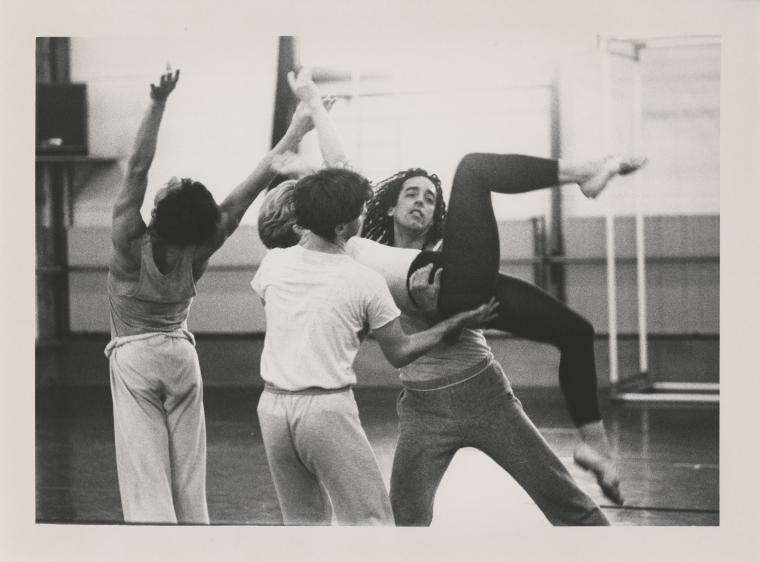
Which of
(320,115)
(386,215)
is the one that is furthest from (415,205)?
(320,115)

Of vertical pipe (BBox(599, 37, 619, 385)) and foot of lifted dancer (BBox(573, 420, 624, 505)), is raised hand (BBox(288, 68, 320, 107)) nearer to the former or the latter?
vertical pipe (BBox(599, 37, 619, 385))

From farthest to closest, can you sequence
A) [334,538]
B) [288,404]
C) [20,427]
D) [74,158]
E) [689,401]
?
[689,401], [74,158], [20,427], [334,538], [288,404]

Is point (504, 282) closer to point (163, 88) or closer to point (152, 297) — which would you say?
point (152, 297)

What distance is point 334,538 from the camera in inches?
178

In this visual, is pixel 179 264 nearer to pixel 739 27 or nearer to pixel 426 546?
pixel 426 546

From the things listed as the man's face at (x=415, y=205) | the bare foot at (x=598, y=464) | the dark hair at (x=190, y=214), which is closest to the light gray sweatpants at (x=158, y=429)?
the dark hair at (x=190, y=214)

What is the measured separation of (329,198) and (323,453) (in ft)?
3.26

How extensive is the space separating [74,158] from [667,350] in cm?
400

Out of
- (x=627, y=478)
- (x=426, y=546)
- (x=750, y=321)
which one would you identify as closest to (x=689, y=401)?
(x=627, y=478)

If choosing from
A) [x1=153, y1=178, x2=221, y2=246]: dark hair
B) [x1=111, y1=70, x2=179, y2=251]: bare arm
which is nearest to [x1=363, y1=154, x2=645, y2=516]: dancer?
[x1=153, y1=178, x2=221, y2=246]: dark hair

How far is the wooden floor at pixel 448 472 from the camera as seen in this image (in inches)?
178

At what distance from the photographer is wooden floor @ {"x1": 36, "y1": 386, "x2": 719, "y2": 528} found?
14.8ft

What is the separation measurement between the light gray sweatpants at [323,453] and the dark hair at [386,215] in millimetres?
629

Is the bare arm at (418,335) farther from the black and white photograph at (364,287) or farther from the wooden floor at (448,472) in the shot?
the wooden floor at (448,472)
